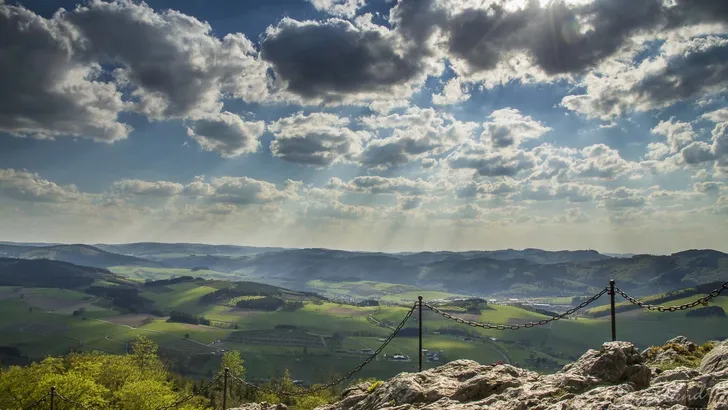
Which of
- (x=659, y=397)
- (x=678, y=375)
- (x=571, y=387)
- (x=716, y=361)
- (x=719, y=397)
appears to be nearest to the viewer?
(x=719, y=397)

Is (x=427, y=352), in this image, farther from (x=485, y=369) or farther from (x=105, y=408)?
(x=485, y=369)

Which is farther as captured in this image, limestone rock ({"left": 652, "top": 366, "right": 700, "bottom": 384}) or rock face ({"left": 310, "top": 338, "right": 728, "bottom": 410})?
limestone rock ({"left": 652, "top": 366, "right": 700, "bottom": 384})

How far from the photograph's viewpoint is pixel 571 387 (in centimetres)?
1344

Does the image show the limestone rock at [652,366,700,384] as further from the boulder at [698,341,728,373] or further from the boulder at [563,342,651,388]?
the boulder at [563,342,651,388]

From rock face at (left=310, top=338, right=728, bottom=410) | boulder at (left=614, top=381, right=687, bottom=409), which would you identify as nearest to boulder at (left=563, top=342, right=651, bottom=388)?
rock face at (left=310, top=338, right=728, bottom=410)

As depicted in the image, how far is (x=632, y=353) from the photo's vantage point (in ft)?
46.8

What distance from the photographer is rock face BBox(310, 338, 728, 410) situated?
33.6 ft

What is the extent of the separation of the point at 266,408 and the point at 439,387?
1110 cm

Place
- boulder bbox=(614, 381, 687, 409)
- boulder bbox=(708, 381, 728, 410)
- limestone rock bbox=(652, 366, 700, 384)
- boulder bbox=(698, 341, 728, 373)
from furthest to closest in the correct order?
limestone rock bbox=(652, 366, 700, 384) < boulder bbox=(698, 341, 728, 373) < boulder bbox=(614, 381, 687, 409) < boulder bbox=(708, 381, 728, 410)

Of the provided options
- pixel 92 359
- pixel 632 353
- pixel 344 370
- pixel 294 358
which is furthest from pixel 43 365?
pixel 294 358

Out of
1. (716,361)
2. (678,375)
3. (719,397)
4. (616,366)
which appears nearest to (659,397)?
(719,397)

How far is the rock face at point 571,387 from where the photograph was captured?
33.6 ft

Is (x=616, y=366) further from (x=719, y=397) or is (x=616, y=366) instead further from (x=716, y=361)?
(x=719, y=397)

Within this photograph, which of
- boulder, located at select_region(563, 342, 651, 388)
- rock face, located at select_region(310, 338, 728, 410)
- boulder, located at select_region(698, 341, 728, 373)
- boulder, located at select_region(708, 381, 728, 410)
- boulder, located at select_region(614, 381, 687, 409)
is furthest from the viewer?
boulder, located at select_region(563, 342, 651, 388)
